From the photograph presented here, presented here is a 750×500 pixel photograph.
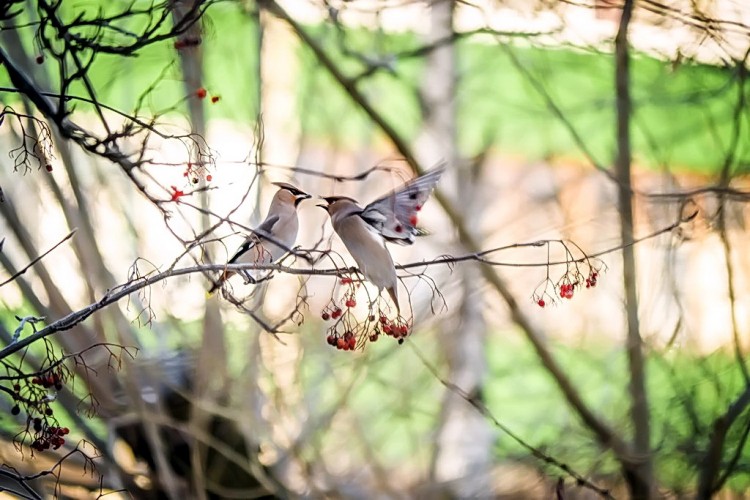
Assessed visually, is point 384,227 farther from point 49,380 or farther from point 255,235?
point 49,380

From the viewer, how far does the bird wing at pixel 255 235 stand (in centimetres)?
106

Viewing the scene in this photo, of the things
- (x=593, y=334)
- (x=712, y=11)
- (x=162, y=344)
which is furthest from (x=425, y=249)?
(x=712, y=11)

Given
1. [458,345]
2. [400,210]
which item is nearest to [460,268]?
[458,345]

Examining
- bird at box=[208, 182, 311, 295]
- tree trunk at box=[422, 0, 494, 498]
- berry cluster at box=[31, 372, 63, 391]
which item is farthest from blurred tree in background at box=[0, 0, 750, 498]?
berry cluster at box=[31, 372, 63, 391]

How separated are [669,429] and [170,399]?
852mm

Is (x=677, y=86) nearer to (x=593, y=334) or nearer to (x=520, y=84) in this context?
(x=520, y=84)

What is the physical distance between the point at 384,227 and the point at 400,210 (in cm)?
3

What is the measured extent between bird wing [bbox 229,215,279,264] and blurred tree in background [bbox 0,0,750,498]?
257mm

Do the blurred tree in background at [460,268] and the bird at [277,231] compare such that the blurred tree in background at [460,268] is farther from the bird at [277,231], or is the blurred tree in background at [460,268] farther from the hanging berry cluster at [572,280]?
the bird at [277,231]

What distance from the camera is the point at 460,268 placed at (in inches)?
61.2

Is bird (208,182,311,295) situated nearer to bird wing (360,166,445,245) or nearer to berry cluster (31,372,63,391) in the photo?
bird wing (360,166,445,245)

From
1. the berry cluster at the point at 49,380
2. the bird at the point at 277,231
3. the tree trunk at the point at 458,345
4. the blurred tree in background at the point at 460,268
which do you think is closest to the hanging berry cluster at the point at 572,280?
the blurred tree in background at the point at 460,268

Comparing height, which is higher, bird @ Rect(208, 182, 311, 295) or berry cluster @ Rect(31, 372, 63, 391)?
bird @ Rect(208, 182, 311, 295)

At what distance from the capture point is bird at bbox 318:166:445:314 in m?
1.07
